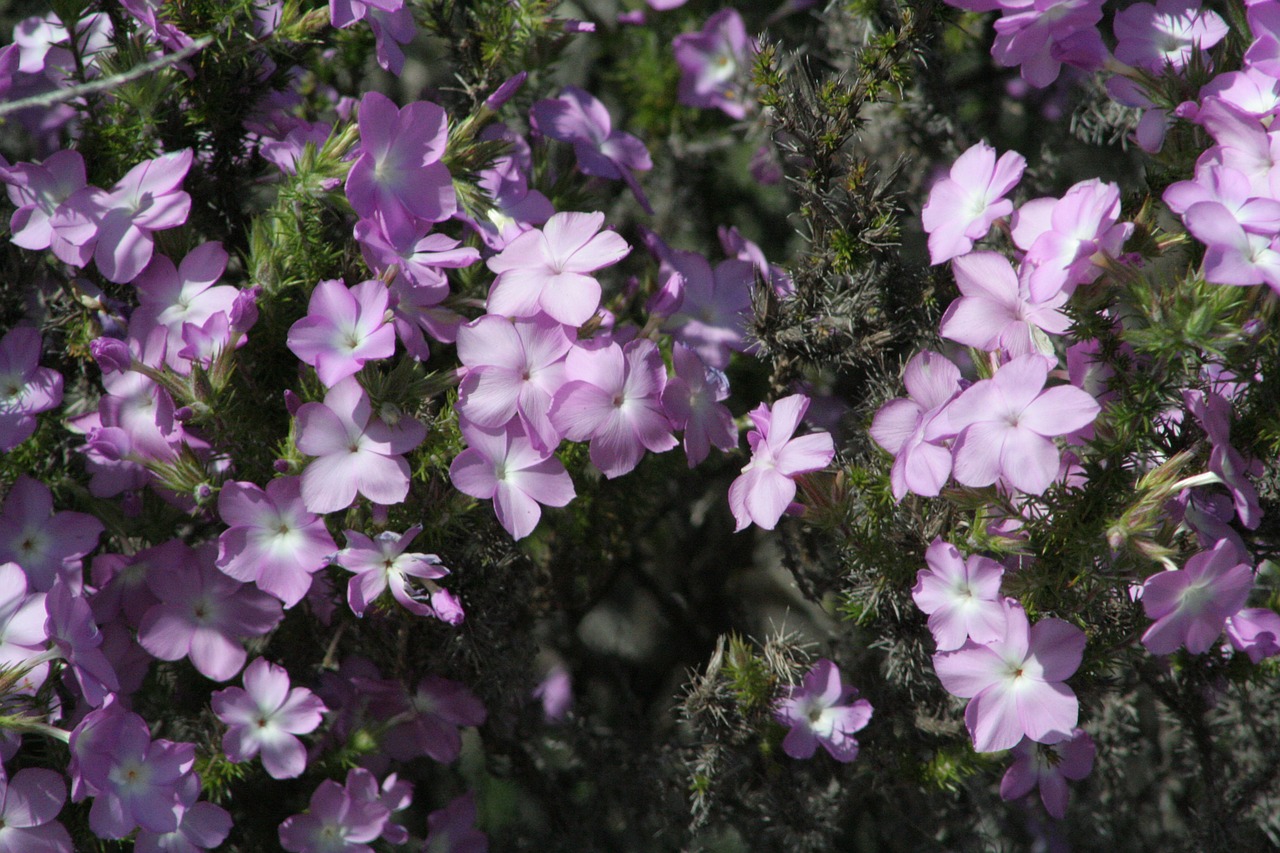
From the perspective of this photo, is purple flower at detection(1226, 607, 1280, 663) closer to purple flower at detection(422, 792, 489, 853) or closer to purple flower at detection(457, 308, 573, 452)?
purple flower at detection(457, 308, 573, 452)

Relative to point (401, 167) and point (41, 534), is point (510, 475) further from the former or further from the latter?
point (41, 534)

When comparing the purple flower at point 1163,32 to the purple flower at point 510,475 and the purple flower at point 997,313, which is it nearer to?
the purple flower at point 997,313

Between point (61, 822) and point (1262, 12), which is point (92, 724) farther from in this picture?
point (1262, 12)

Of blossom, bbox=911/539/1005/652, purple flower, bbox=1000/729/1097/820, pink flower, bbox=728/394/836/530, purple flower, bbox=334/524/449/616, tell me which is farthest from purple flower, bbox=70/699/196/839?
purple flower, bbox=1000/729/1097/820

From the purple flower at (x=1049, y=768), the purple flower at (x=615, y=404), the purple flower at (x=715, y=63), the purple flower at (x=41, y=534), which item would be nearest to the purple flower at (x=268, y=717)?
the purple flower at (x=41, y=534)

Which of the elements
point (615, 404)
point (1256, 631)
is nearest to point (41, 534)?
point (615, 404)

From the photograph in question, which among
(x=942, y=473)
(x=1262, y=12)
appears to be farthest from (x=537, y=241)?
(x=1262, y=12)
